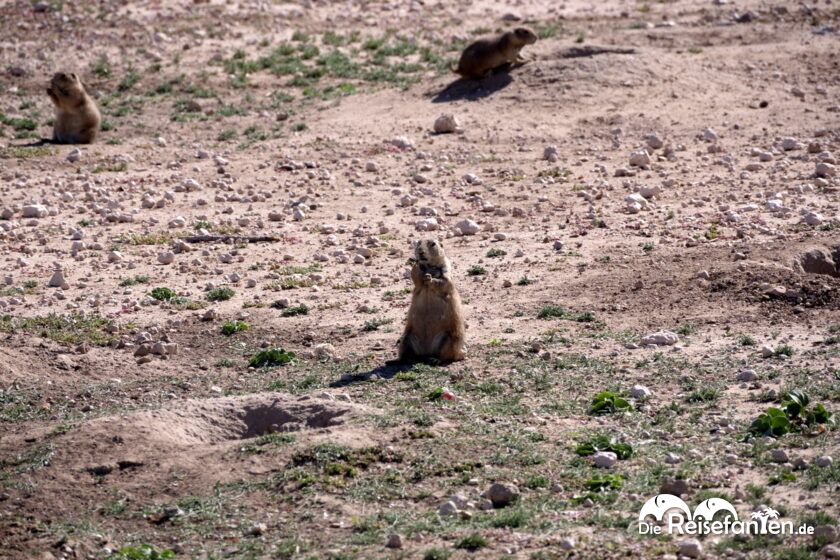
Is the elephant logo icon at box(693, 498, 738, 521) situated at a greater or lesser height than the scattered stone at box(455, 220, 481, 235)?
greater

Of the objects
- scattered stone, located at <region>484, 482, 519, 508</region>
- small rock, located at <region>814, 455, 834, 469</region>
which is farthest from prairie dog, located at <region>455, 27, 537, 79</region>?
scattered stone, located at <region>484, 482, 519, 508</region>

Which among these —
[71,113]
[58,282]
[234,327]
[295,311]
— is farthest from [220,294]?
[71,113]

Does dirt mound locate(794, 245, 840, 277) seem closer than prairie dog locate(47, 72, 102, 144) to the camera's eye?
Yes

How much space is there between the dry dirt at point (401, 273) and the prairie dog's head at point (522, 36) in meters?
0.35

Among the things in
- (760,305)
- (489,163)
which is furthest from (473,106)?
(760,305)

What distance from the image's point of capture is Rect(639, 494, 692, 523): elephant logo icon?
21.3ft

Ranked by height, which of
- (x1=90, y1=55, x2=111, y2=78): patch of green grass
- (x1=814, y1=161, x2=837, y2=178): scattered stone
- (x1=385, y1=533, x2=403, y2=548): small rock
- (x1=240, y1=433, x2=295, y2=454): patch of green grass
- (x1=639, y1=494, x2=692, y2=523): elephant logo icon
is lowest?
(x1=814, y1=161, x2=837, y2=178): scattered stone

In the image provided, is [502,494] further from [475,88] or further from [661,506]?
[475,88]

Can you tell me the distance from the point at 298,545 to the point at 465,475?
3.72ft

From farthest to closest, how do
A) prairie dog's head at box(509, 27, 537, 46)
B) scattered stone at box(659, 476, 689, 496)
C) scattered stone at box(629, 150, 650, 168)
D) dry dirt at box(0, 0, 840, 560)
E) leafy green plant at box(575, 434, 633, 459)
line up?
prairie dog's head at box(509, 27, 537, 46) < scattered stone at box(629, 150, 650, 168) < leafy green plant at box(575, 434, 633, 459) < dry dirt at box(0, 0, 840, 560) < scattered stone at box(659, 476, 689, 496)

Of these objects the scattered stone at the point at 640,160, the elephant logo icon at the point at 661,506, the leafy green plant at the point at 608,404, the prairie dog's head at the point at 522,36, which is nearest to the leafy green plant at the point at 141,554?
the elephant logo icon at the point at 661,506

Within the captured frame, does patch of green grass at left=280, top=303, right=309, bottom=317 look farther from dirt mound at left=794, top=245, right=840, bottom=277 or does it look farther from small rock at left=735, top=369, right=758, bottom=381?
dirt mound at left=794, top=245, right=840, bottom=277

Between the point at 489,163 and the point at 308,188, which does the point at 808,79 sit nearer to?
the point at 489,163

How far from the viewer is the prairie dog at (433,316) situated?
9062 millimetres
